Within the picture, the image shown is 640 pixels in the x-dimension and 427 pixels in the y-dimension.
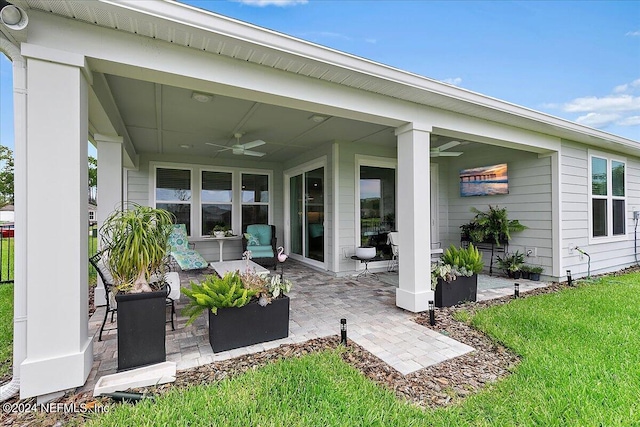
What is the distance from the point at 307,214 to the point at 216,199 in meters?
2.58

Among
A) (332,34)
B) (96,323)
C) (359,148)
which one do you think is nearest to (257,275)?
(96,323)

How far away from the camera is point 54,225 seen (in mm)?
1911

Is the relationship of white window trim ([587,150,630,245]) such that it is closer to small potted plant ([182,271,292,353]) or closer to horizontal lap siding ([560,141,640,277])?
horizontal lap siding ([560,141,640,277])

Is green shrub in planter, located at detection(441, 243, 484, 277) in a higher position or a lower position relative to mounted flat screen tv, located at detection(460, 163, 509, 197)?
lower

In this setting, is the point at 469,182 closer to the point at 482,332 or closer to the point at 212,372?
the point at 482,332

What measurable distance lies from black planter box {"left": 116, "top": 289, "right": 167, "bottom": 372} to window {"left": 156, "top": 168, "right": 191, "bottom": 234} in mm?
5323

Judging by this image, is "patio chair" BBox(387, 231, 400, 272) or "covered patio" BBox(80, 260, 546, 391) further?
"patio chair" BBox(387, 231, 400, 272)

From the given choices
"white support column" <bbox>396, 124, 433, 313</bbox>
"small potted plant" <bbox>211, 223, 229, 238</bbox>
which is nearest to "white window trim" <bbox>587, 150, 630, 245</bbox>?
"white support column" <bbox>396, 124, 433, 313</bbox>

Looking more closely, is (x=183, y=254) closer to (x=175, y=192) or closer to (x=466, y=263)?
(x=175, y=192)

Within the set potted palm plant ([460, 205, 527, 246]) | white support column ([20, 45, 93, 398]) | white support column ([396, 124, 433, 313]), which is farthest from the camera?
potted palm plant ([460, 205, 527, 246])

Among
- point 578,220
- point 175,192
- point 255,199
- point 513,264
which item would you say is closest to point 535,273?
point 513,264

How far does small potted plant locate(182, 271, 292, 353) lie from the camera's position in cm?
257

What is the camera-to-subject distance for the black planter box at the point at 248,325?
2.58m

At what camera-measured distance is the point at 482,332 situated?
3.01 metres
